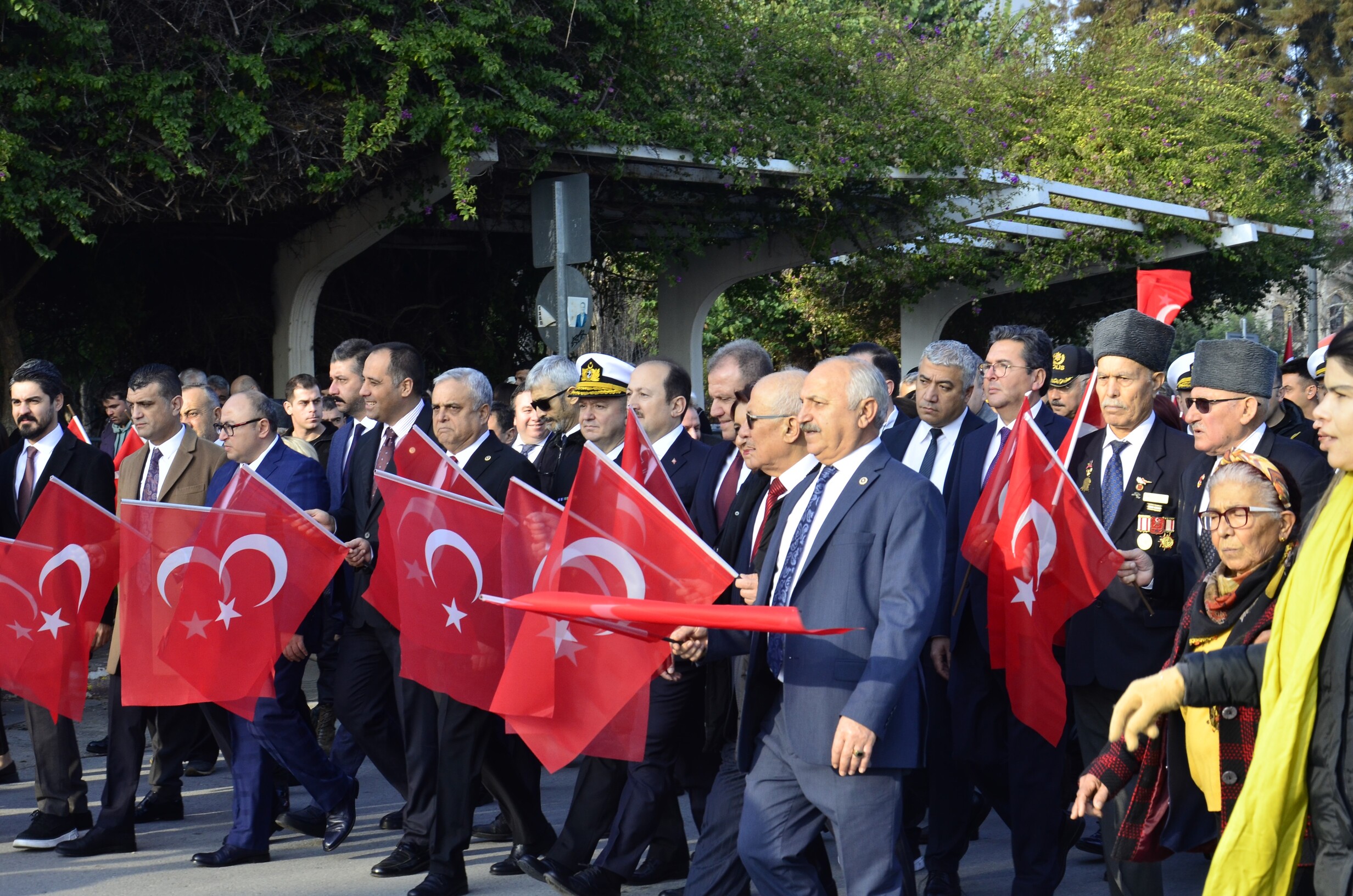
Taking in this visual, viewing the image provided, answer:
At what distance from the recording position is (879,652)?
3.83m

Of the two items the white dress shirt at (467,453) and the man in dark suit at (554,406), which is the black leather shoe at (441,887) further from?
the man in dark suit at (554,406)

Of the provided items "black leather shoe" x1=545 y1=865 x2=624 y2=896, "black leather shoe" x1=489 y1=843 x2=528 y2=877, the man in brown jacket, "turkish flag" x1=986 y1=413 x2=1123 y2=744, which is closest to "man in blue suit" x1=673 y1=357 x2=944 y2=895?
"turkish flag" x1=986 y1=413 x2=1123 y2=744

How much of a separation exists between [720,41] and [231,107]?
5008 millimetres

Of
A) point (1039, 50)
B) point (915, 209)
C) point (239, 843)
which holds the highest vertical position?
point (1039, 50)

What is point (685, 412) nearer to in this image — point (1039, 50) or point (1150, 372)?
point (1150, 372)

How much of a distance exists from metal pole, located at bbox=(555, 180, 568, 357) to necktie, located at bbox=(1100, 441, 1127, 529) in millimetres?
→ 5676

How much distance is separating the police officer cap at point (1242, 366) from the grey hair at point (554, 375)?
3479 mm

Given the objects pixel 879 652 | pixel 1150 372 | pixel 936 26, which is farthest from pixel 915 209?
pixel 879 652

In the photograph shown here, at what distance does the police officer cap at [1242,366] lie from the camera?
4.52 m

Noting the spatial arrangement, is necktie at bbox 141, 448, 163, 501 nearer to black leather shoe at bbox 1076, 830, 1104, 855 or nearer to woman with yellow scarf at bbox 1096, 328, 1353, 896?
black leather shoe at bbox 1076, 830, 1104, 855

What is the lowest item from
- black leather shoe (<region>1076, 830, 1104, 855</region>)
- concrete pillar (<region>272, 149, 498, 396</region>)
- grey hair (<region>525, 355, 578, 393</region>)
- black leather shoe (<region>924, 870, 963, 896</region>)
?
black leather shoe (<region>1076, 830, 1104, 855</region>)

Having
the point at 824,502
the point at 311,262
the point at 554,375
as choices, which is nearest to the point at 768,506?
the point at 824,502

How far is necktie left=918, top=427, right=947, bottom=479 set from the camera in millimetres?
5891

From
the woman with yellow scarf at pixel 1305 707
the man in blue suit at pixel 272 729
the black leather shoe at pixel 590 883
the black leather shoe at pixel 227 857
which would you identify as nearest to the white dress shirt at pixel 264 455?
the man in blue suit at pixel 272 729
